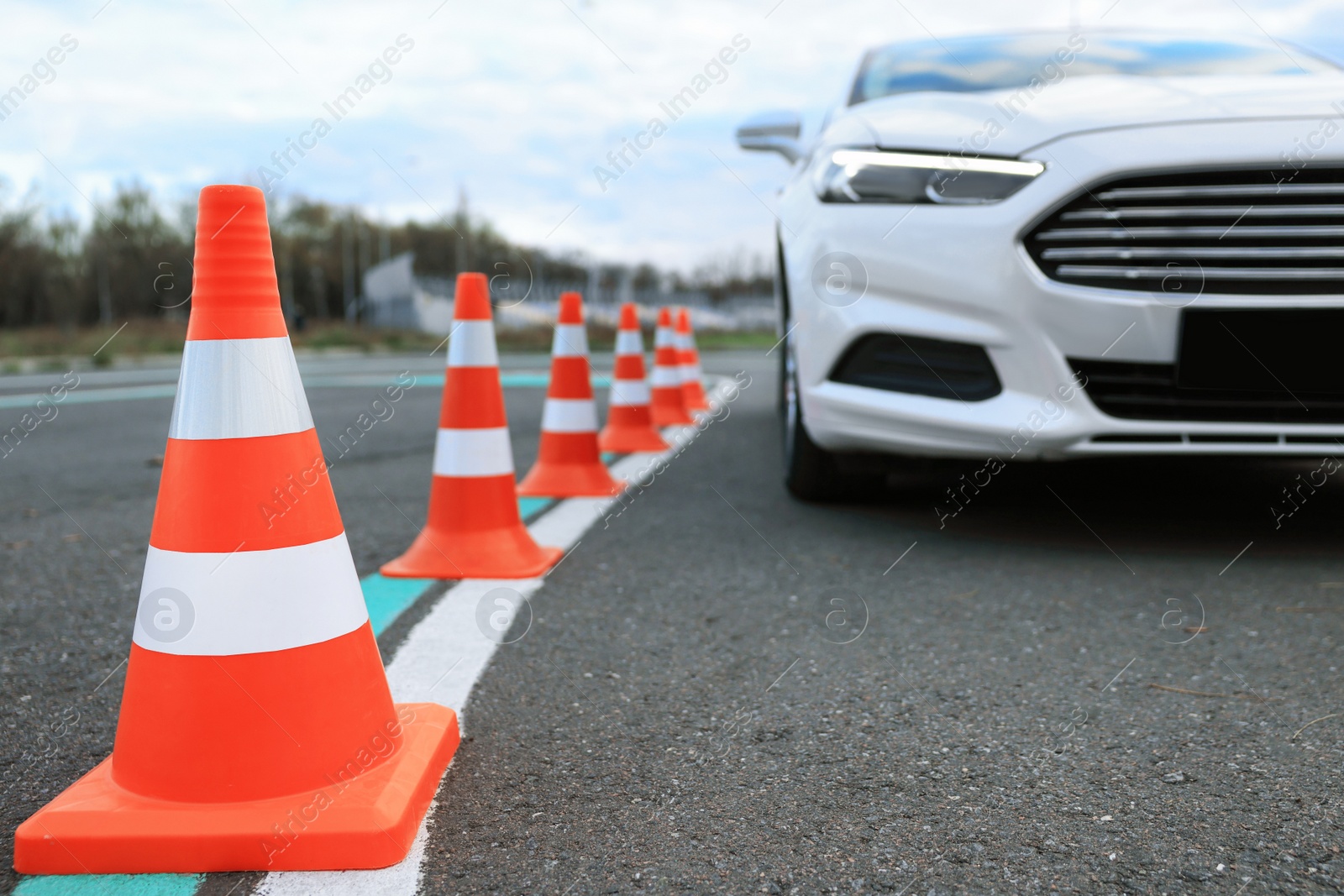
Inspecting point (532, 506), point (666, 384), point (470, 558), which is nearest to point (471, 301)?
point (470, 558)

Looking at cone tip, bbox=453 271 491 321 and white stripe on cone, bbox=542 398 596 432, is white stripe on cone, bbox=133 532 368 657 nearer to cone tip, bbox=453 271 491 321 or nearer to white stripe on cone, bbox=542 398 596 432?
cone tip, bbox=453 271 491 321

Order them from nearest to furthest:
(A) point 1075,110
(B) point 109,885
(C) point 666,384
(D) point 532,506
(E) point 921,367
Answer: (B) point 109,885
(A) point 1075,110
(E) point 921,367
(D) point 532,506
(C) point 666,384

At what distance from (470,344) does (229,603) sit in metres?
1.82

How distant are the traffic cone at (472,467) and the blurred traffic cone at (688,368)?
5299 millimetres

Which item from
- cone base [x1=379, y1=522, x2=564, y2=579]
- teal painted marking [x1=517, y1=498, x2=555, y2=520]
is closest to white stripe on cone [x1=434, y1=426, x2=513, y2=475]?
cone base [x1=379, y1=522, x2=564, y2=579]

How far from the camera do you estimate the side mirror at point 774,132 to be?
481 centimetres

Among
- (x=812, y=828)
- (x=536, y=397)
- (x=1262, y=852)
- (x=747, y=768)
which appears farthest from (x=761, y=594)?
(x=536, y=397)

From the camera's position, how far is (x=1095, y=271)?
124 inches

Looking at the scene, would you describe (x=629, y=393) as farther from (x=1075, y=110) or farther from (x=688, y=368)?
(x=1075, y=110)

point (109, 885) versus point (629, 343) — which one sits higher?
point (109, 885)

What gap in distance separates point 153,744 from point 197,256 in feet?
2.57

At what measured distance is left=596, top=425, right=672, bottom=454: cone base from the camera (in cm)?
616

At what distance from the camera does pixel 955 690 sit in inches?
90.4

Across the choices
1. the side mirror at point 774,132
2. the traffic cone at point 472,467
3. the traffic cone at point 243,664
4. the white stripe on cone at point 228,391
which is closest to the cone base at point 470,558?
the traffic cone at point 472,467
